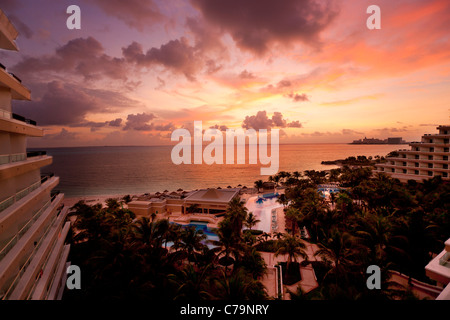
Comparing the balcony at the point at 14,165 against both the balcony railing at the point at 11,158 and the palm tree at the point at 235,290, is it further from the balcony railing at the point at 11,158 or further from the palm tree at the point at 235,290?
the palm tree at the point at 235,290

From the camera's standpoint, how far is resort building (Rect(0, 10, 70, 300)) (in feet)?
37.2

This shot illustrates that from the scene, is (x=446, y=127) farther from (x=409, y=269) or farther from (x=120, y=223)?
(x=120, y=223)

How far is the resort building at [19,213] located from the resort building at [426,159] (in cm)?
7880

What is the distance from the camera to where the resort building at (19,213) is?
1133 centimetres

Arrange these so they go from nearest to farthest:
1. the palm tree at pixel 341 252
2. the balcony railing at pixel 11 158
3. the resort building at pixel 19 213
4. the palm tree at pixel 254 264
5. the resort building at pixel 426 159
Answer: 1. the resort building at pixel 19 213
2. the balcony railing at pixel 11 158
3. the palm tree at pixel 341 252
4. the palm tree at pixel 254 264
5. the resort building at pixel 426 159

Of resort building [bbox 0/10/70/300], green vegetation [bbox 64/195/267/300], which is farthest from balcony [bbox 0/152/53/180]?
green vegetation [bbox 64/195/267/300]

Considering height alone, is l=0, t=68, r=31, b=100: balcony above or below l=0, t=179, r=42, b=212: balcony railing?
above

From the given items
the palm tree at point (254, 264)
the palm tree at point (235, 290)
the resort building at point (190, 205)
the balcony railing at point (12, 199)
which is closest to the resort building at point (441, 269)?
the palm tree at point (235, 290)

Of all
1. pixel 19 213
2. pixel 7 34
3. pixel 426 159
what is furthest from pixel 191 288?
pixel 426 159

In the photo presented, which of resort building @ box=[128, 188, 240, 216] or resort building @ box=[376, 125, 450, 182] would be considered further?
resort building @ box=[376, 125, 450, 182]

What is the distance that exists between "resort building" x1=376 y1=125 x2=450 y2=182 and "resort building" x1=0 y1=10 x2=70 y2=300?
78.8 metres

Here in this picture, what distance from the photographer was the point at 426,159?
56938mm

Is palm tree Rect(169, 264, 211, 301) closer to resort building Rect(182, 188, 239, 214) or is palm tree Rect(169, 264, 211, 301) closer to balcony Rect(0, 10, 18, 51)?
balcony Rect(0, 10, 18, 51)
